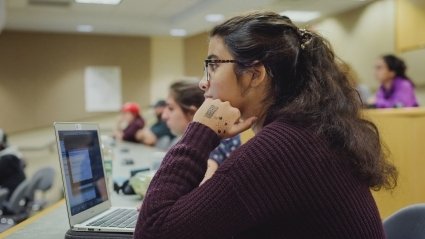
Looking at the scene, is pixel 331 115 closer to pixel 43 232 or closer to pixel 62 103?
pixel 43 232

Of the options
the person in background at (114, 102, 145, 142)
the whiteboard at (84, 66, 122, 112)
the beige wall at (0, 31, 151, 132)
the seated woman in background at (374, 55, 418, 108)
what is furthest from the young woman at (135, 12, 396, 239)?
the whiteboard at (84, 66, 122, 112)

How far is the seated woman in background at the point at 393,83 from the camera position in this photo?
4441 millimetres

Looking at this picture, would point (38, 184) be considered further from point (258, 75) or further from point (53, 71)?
point (258, 75)

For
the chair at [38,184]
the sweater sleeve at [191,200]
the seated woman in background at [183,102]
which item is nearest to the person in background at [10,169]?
the chair at [38,184]

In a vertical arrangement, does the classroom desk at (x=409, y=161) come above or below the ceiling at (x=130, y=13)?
below

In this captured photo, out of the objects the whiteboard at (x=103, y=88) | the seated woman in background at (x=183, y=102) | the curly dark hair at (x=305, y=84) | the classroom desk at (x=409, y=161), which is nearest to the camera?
the curly dark hair at (x=305, y=84)

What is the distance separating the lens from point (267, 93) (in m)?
1.02

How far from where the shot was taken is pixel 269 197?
2.72 ft

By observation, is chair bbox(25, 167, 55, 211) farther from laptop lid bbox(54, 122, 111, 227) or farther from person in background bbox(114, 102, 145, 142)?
laptop lid bbox(54, 122, 111, 227)

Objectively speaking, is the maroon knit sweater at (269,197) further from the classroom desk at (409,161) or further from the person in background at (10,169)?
the person in background at (10,169)

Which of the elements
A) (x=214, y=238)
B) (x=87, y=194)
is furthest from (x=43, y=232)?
(x=214, y=238)

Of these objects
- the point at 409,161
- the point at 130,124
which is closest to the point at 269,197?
the point at 409,161

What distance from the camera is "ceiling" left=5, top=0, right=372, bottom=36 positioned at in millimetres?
5465

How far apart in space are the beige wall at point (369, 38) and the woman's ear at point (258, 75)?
4.34 metres
